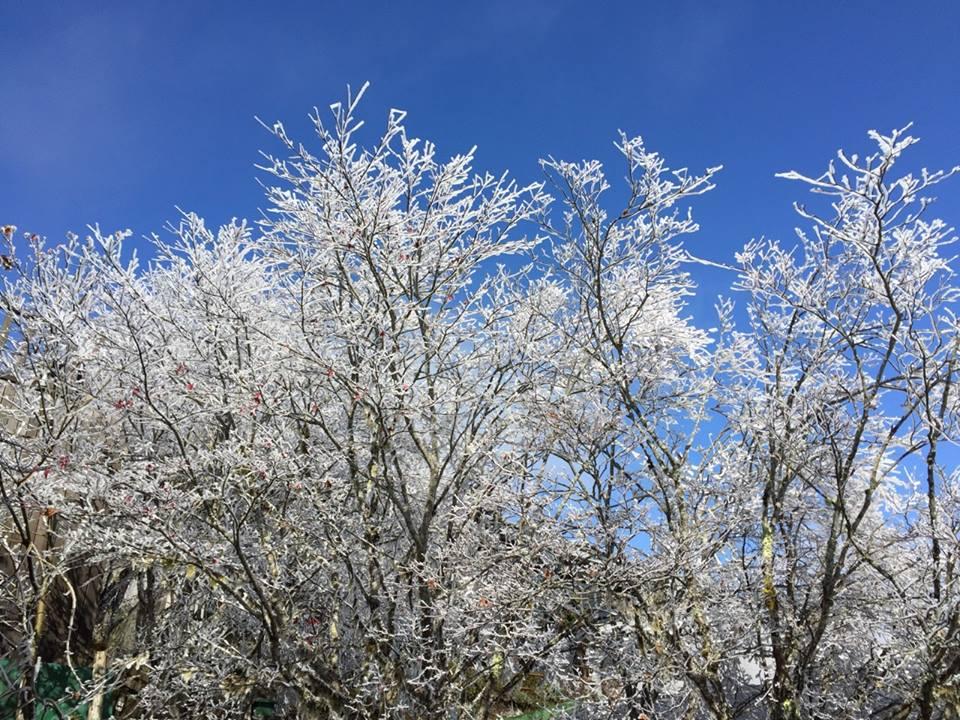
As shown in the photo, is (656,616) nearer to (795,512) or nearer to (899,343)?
(795,512)

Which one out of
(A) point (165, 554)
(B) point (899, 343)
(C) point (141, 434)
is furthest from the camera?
(C) point (141, 434)

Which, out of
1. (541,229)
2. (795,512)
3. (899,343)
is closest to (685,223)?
(541,229)

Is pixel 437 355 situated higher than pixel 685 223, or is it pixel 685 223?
pixel 685 223

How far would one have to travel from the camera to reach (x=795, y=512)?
20.9 ft

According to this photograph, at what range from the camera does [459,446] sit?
6.02 m

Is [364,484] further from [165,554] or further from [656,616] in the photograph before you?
[656,616]

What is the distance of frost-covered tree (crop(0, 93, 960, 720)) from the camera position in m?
5.02

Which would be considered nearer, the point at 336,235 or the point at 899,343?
the point at 899,343

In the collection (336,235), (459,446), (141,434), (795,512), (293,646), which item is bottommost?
(293,646)

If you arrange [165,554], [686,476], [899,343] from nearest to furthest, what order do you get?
[899,343] → [165,554] → [686,476]

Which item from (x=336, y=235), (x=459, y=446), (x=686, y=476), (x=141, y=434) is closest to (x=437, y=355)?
(x=459, y=446)

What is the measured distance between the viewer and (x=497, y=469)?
5742 millimetres

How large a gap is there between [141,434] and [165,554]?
9.53 feet

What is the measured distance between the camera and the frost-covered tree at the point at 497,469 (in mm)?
5023
